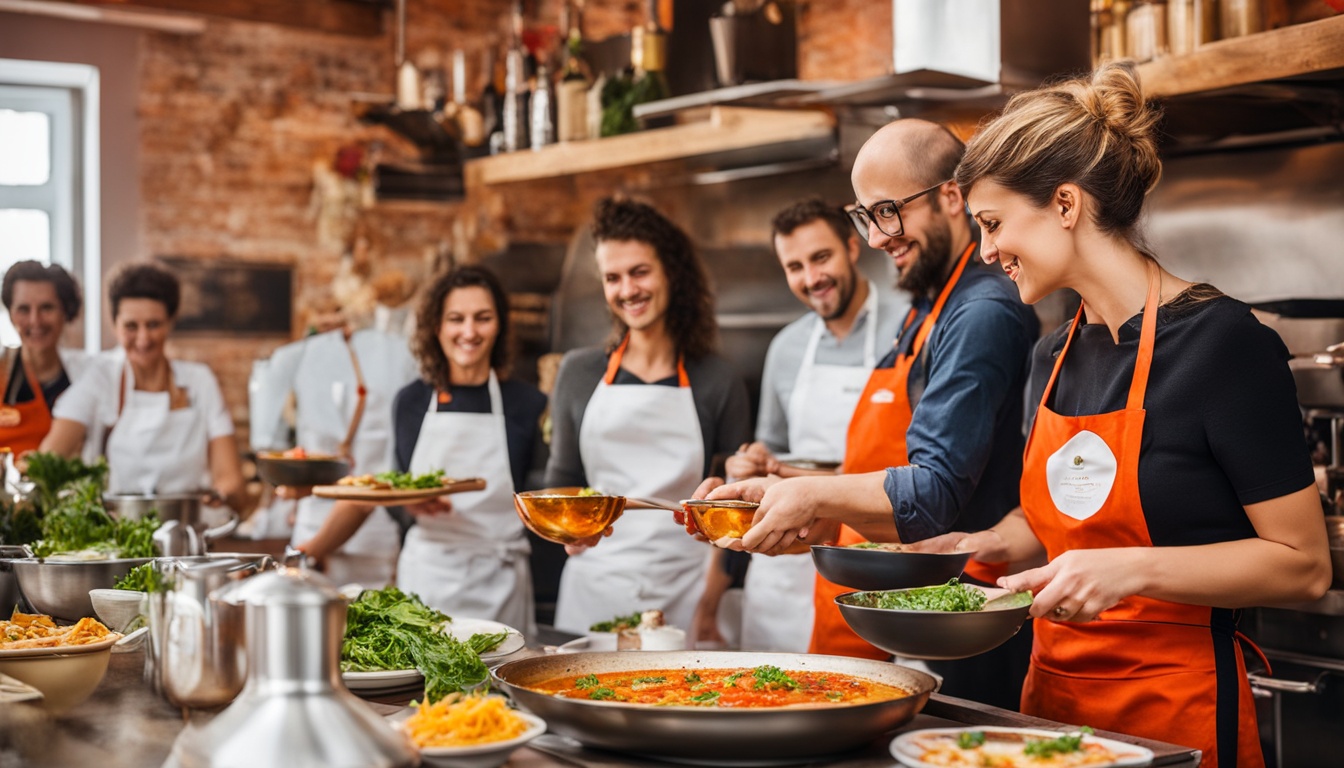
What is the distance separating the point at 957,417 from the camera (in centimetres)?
219

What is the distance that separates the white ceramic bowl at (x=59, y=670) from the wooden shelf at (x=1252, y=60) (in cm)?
237

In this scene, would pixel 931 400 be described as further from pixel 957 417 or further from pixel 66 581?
pixel 66 581

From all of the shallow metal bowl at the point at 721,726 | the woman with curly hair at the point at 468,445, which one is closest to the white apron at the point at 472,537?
the woman with curly hair at the point at 468,445

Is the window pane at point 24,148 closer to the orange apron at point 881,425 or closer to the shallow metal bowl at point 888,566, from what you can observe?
the orange apron at point 881,425

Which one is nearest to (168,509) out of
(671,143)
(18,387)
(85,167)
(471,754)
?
(18,387)

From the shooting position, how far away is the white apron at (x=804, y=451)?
3.49 metres

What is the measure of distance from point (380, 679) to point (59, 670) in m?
0.42

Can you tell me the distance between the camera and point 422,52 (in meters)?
7.73

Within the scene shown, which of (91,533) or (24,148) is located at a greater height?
(24,148)

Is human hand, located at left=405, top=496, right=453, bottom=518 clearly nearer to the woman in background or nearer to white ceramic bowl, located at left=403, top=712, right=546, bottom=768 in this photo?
the woman in background

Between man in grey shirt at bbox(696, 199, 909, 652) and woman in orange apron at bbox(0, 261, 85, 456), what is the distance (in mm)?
2369

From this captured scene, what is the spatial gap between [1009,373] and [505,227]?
540cm

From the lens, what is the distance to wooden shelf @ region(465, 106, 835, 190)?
448 centimetres

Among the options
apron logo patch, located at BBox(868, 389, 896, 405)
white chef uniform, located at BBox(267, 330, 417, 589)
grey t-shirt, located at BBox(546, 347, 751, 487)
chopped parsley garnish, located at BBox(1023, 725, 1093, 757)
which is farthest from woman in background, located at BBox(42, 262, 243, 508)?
chopped parsley garnish, located at BBox(1023, 725, 1093, 757)
